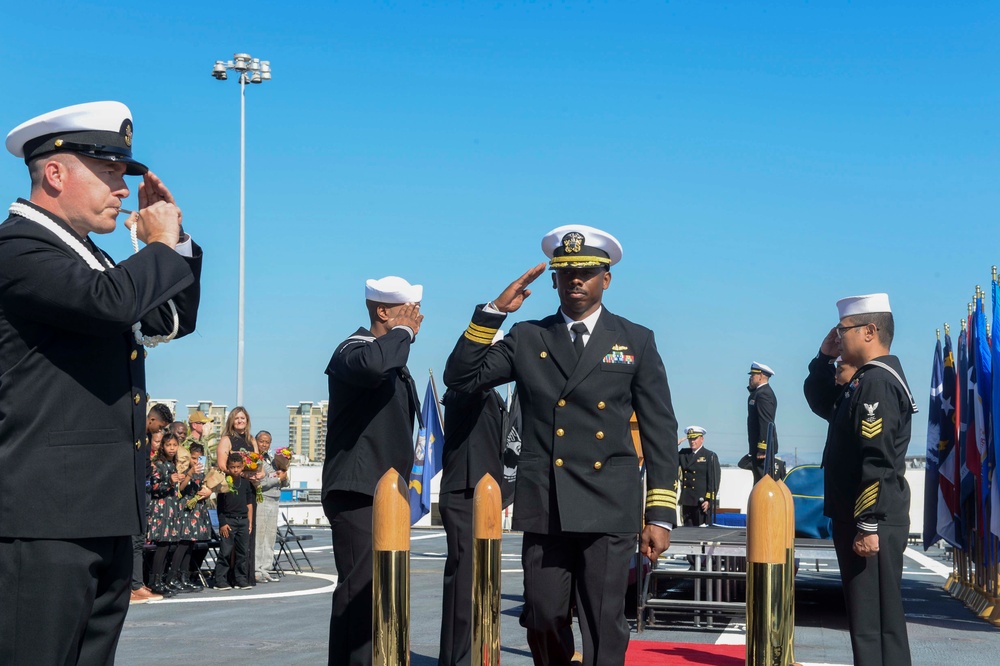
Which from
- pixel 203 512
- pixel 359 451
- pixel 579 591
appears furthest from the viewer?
pixel 203 512

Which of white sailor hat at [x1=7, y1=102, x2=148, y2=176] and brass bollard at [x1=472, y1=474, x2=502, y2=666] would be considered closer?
white sailor hat at [x1=7, y1=102, x2=148, y2=176]

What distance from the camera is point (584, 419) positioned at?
5414mm

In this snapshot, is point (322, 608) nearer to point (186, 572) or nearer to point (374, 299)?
point (186, 572)

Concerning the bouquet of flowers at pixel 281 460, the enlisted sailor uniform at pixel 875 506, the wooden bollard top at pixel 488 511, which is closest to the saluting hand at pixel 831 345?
the enlisted sailor uniform at pixel 875 506

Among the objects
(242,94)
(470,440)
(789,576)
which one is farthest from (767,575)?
(242,94)

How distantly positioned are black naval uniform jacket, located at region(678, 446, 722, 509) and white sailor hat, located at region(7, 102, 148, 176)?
53.9 feet

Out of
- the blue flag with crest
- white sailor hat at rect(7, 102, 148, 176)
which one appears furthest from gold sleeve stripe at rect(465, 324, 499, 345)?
the blue flag with crest

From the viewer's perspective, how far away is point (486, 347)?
5586 millimetres

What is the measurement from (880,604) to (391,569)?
3663 mm

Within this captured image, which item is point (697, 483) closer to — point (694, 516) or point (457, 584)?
point (694, 516)

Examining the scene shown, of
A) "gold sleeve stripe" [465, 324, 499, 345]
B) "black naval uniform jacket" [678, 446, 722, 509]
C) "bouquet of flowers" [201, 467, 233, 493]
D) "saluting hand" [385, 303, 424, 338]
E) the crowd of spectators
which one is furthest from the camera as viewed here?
"black naval uniform jacket" [678, 446, 722, 509]

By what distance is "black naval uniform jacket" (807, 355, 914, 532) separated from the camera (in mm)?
6477

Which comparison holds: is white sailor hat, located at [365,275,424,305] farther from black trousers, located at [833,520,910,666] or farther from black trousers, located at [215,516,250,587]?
black trousers, located at [215,516,250,587]

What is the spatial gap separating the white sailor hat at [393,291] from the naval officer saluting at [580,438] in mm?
1107
